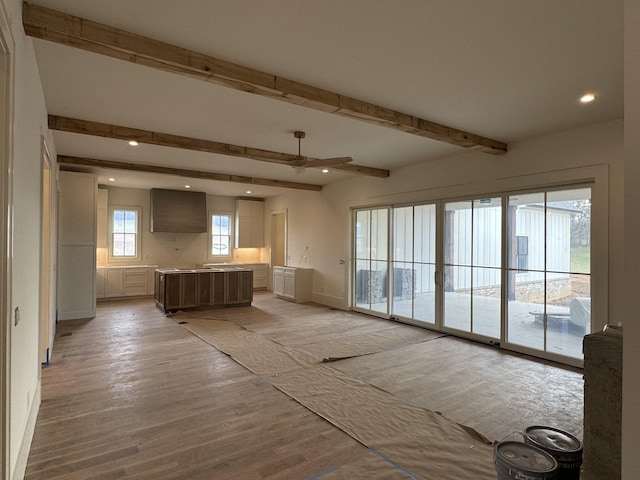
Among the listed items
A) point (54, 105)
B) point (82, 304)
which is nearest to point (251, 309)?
point (82, 304)

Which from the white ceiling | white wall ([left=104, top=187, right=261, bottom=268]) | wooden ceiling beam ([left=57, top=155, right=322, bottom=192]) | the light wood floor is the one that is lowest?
the light wood floor

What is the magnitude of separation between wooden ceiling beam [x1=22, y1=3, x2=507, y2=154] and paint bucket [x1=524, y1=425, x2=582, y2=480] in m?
2.91

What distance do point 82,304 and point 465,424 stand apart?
21.7ft

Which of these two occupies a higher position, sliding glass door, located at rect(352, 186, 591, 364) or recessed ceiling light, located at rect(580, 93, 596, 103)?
recessed ceiling light, located at rect(580, 93, 596, 103)

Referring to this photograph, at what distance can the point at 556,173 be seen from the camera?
4.53 meters

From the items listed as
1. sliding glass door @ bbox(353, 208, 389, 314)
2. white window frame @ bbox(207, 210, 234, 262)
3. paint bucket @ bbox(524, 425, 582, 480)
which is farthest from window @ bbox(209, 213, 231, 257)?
paint bucket @ bbox(524, 425, 582, 480)

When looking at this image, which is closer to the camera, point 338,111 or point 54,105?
point 338,111

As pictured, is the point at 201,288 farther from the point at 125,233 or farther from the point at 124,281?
the point at 125,233

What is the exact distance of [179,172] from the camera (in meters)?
6.96

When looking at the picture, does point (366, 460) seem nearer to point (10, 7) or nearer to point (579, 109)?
point (10, 7)

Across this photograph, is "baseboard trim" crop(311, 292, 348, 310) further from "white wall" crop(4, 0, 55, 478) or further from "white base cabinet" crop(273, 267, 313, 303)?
"white wall" crop(4, 0, 55, 478)

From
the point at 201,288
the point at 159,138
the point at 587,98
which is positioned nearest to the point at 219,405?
the point at 159,138

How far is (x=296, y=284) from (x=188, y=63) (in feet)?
21.4

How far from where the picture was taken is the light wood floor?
2.42m
